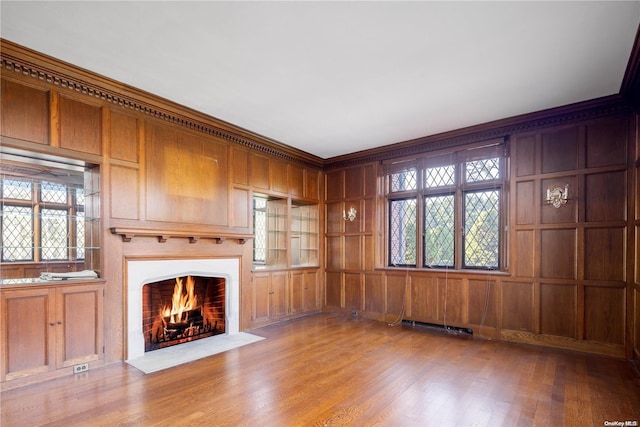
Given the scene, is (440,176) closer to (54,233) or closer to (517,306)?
(517,306)

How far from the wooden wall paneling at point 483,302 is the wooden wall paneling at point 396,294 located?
929mm

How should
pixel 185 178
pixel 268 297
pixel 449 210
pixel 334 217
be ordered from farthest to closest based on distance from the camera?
pixel 334 217 < pixel 268 297 < pixel 449 210 < pixel 185 178

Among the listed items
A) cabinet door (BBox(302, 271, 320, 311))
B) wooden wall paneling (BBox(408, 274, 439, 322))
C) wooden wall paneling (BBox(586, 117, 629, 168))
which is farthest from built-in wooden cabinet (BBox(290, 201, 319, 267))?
wooden wall paneling (BBox(586, 117, 629, 168))

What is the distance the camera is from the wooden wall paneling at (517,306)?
433 centimetres

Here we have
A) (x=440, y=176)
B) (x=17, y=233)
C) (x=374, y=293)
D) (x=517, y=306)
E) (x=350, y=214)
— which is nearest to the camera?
(x=17, y=233)

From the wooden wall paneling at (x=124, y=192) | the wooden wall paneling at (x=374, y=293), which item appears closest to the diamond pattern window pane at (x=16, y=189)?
the wooden wall paneling at (x=124, y=192)

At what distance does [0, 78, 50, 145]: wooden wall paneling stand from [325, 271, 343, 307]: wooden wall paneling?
4683 mm

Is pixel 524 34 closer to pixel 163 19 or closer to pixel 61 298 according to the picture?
pixel 163 19

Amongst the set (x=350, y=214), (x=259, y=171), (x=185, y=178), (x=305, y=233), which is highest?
(x=259, y=171)

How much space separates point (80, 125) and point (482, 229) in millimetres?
5175

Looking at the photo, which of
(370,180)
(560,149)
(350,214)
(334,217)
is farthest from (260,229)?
(560,149)

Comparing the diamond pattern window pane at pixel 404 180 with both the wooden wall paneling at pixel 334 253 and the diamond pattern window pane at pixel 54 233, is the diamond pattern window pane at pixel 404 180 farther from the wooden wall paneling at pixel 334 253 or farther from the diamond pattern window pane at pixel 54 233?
the diamond pattern window pane at pixel 54 233

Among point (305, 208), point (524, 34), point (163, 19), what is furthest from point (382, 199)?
point (163, 19)

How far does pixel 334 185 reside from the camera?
6500 millimetres
